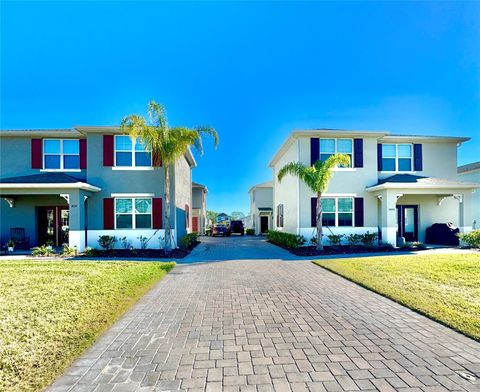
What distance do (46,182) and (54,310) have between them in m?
10.2

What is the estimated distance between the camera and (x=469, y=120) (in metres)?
17.8

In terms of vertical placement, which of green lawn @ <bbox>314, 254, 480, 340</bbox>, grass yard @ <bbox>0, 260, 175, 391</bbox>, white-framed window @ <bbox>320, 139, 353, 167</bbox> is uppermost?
white-framed window @ <bbox>320, 139, 353, 167</bbox>

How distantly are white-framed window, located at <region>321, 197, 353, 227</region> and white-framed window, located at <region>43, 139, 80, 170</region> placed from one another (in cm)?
1475

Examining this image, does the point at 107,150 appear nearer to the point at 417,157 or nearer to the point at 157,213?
the point at 157,213

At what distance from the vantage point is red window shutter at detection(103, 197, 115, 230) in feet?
45.5

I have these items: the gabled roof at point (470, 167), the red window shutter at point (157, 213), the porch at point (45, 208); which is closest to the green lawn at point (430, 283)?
the red window shutter at point (157, 213)

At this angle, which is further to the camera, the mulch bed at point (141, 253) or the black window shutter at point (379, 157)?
the black window shutter at point (379, 157)

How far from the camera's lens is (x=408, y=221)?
16656 mm

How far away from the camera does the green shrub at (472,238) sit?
1240 centimetres

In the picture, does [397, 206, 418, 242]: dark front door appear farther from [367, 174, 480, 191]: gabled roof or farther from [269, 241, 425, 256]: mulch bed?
[269, 241, 425, 256]: mulch bed

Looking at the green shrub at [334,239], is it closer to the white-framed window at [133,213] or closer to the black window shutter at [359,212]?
the black window shutter at [359,212]

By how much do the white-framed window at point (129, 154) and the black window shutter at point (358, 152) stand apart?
476 inches

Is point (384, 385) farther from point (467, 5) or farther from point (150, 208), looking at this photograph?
point (467, 5)

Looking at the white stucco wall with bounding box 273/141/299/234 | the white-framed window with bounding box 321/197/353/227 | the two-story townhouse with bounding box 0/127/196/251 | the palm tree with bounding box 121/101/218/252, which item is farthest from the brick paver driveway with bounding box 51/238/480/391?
the white stucco wall with bounding box 273/141/299/234
